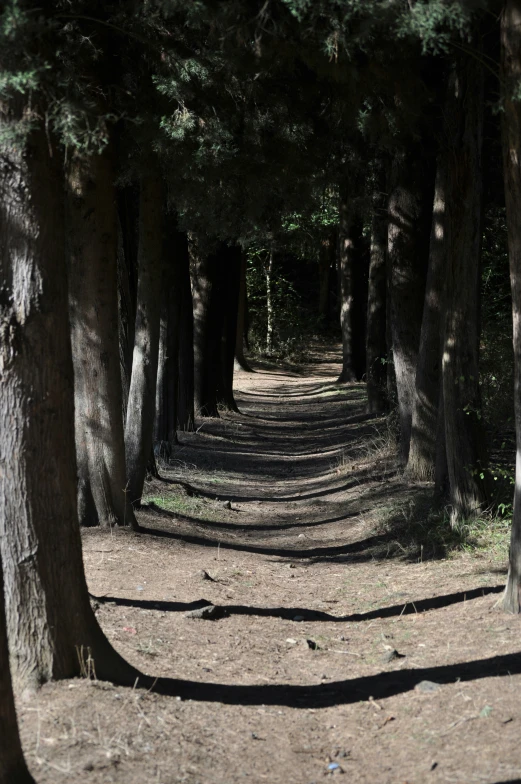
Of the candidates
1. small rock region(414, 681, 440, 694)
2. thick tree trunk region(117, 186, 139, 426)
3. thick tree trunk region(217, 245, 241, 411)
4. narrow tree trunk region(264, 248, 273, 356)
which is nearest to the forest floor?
small rock region(414, 681, 440, 694)

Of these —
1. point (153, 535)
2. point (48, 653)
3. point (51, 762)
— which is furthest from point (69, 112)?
point (153, 535)

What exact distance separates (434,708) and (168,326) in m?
10.2

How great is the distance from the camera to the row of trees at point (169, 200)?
4883 mm

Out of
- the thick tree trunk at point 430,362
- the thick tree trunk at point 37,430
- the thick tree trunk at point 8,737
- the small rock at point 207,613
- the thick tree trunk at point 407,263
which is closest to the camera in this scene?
the thick tree trunk at point 8,737

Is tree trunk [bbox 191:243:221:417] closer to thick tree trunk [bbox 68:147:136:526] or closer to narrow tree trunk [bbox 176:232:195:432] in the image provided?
narrow tree trunk [bbox 176:232:195:432]

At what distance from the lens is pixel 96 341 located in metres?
8.84

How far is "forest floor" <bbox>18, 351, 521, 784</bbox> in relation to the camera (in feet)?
15.2

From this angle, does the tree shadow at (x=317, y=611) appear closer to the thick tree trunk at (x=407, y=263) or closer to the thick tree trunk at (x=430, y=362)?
the thick tree trunk at (x=430, y=362)

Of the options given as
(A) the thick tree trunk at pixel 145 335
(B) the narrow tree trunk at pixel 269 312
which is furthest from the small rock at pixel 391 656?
(B) the narrow tree trunk at pixel 269 312

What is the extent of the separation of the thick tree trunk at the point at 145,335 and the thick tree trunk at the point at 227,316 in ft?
31.2

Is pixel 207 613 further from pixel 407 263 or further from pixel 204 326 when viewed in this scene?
pixel 204 326

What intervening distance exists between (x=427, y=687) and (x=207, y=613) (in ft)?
7.36

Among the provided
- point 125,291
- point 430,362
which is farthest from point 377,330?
point 125,291

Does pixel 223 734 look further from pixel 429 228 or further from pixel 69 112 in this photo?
pixel 429 228
